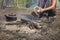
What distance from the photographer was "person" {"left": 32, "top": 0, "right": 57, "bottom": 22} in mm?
1527

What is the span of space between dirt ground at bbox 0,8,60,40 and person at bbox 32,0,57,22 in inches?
1.9

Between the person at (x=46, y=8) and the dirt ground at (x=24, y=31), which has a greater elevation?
the person at (x=46, y=8)

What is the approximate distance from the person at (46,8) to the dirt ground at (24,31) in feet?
0.16

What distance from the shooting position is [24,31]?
4.94 feet

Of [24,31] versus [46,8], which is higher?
[46,8]

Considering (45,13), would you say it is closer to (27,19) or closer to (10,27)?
(27,19)

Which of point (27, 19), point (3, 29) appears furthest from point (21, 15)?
point (3, 29)

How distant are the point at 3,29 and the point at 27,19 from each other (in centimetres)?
18

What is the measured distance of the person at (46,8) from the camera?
5.01 ft

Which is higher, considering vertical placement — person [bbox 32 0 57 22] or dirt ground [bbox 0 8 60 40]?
person [bbox 32 0 57 22]

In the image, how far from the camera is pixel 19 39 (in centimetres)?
146

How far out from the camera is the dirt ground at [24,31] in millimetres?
1473

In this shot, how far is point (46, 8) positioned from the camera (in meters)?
1.53

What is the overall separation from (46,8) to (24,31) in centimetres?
23
